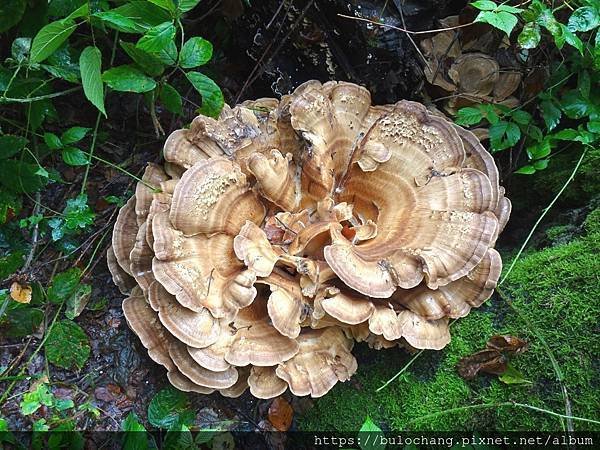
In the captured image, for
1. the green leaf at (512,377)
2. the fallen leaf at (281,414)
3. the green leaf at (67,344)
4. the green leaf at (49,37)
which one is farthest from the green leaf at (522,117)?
the green leaf at (67,344)

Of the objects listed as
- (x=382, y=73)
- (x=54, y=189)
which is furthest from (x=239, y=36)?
(x=54, y=189)

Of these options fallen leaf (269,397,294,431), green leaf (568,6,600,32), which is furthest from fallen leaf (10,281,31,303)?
green leaf (568,6,600,32)

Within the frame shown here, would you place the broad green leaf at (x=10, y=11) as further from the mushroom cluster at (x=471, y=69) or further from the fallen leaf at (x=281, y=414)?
the fallen leaf at (x=281, y=414)

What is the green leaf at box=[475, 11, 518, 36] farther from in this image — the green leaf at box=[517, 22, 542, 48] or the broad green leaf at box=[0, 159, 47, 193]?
the broad green leaf at box=[0, 159, 47, 193]

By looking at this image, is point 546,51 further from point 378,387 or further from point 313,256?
point 378,387

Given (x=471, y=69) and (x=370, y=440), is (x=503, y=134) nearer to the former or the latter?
(x=471, y=69)

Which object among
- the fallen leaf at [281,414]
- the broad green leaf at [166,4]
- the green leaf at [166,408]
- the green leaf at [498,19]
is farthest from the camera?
the fallen leaf at [281,414]
